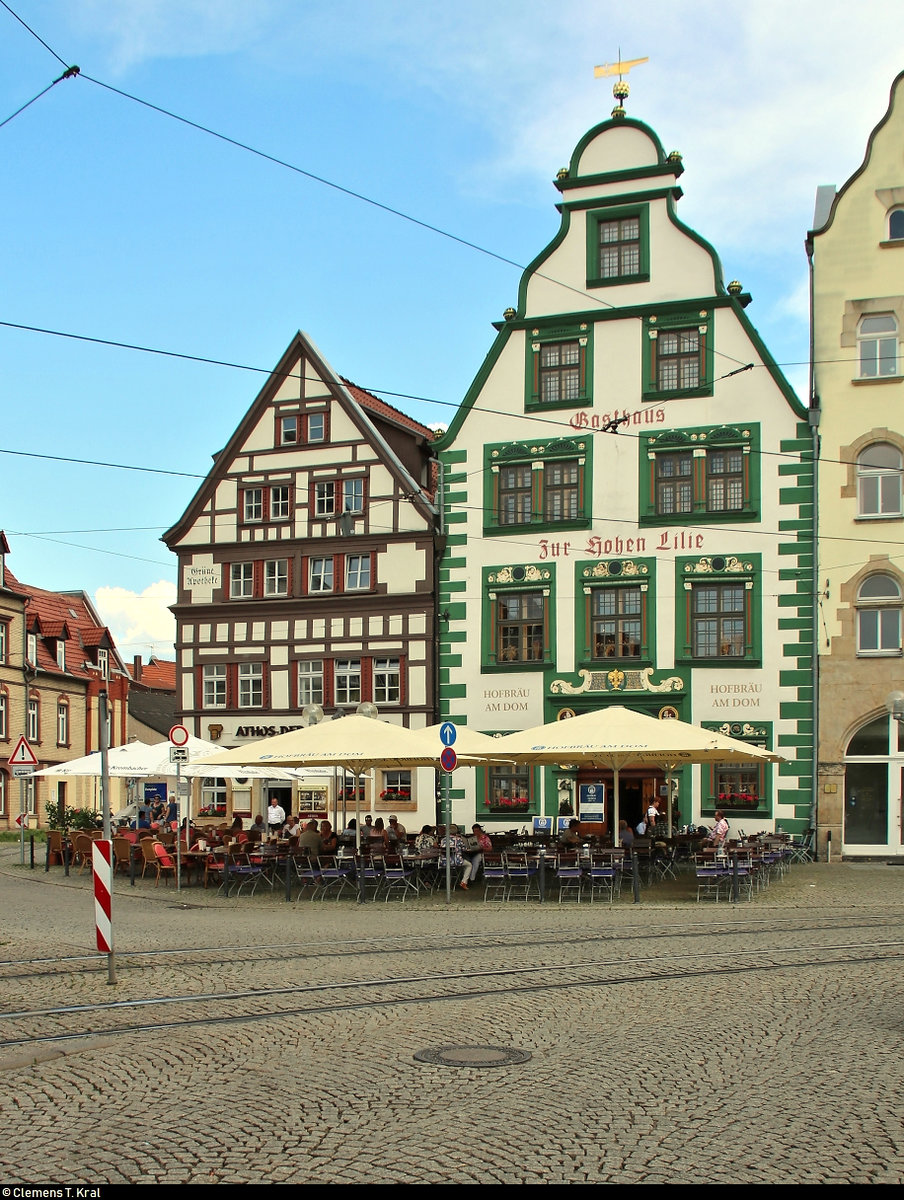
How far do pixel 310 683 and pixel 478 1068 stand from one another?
30.9 m

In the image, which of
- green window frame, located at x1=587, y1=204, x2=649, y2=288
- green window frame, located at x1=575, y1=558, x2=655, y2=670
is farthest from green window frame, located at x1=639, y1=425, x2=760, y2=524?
green window frame, located at x1=587, y1=204, x2=649, y2=288

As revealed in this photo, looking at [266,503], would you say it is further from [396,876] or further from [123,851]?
[396,876]

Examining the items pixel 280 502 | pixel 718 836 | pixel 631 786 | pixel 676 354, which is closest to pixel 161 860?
pixel 718 836

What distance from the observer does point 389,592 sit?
126ft


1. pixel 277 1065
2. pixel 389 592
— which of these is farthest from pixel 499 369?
pixel 277 1065

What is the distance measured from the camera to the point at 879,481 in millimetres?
33906

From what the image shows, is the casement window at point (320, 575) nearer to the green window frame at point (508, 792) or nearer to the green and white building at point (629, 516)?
the green and white building at point (629, 516)

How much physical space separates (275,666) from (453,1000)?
28.5m

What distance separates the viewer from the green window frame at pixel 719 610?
34.4 m

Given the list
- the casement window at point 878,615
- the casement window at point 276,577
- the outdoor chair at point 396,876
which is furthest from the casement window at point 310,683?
the outdoor chair at point 396,876

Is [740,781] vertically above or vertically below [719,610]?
below

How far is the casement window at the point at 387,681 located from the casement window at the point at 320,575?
2.72m

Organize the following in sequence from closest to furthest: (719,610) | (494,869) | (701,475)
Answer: (494,869) → (719,610) → (701,475)

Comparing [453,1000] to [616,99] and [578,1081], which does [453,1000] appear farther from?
[616,99]
